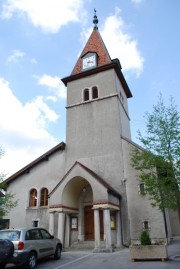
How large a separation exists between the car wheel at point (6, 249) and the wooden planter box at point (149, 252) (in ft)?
17.1

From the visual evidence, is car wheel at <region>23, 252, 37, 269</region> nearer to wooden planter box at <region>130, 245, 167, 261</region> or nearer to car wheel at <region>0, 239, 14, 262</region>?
car wheel at <region>0, 239, 14, 262</region>

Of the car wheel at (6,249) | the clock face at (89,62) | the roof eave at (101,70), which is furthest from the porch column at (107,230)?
the clock face at (89,62)

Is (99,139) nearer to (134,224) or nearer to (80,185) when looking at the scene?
(80,185)

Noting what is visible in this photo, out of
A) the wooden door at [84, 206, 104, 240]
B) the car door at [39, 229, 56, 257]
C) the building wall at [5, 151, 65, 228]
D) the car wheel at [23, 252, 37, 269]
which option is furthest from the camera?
Answer: the building wall at [5, 151, 65, 228]

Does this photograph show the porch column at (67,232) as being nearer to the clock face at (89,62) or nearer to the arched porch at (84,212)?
the arched porch at (84,212)

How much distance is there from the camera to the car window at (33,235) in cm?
1003

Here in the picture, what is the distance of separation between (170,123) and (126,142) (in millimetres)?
6863

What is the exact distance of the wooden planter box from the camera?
10.3m

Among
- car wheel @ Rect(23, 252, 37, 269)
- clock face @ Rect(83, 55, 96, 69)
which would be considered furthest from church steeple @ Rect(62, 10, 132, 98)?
car wheel @ Rect(23, 252, 37, 269)

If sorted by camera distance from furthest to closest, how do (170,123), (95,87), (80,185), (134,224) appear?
1. (95,87)
2. (80,185)
3. (134,224)
4. (170,123)

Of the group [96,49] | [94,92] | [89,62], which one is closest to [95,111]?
[94,92]

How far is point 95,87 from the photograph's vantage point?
24.0 m

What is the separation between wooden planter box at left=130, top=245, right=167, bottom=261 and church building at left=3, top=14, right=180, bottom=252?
4.05m

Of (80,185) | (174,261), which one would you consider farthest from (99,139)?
(174,261)
